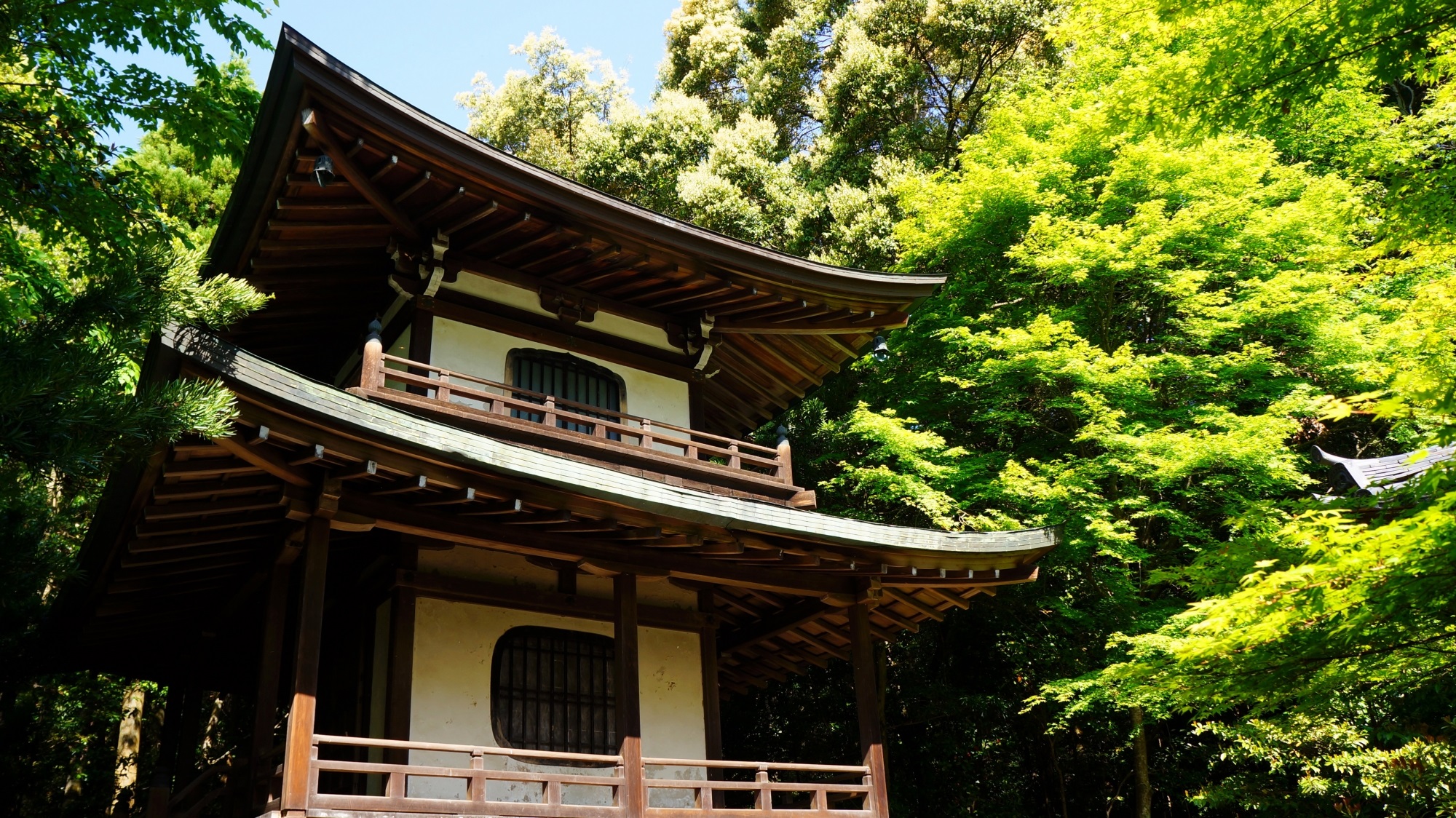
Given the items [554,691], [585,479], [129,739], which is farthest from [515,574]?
[129,739]

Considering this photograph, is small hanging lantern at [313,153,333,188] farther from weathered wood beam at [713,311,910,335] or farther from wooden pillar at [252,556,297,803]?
weathered wood beam at [713,311,910,335]

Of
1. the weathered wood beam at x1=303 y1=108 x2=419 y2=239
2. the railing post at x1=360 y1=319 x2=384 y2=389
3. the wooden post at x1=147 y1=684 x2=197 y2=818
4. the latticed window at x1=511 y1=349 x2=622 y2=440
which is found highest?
the weathered wood beam at x1=303 y1=108 x2=419 y2=239

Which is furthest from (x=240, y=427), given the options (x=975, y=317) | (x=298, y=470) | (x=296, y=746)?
(x=975, y=317)

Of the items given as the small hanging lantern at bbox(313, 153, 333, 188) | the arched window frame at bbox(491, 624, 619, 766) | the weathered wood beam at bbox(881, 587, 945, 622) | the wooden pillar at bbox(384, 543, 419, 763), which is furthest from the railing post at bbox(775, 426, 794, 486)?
the small hanging lantern at bbox(313, 153, 333, 188)

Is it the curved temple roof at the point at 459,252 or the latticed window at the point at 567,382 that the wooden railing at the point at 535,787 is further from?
the curved temple roof at the point at 459,252

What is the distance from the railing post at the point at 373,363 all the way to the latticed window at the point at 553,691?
300 cm

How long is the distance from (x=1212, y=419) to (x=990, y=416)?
3586 mm

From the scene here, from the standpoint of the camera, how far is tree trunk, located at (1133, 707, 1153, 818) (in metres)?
15.3

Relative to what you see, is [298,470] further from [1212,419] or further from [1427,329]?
[1212,419]

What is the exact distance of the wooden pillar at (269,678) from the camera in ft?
28.2

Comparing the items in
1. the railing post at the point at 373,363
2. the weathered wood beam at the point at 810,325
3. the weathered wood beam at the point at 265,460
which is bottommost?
the weathered wood beam at the point at 265,460

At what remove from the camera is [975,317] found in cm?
2031

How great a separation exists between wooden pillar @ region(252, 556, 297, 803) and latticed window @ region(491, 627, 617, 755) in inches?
84.9

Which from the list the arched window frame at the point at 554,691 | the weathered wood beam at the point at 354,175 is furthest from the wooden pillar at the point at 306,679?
the weathered wood beam at the point at 354,175
